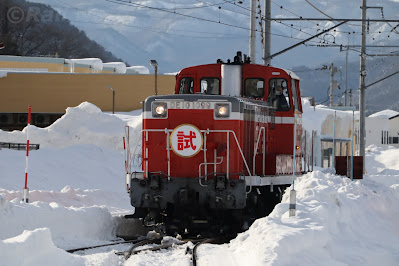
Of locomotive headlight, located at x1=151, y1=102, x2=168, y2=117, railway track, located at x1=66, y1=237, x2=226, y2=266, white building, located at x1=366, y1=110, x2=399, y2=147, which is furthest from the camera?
white building, located at x1=366, y1=110, x2=399, y2=147

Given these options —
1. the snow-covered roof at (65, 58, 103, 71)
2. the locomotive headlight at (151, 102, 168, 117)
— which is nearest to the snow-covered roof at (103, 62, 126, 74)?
the snow-covered roof at (65, 58, 103, 71)

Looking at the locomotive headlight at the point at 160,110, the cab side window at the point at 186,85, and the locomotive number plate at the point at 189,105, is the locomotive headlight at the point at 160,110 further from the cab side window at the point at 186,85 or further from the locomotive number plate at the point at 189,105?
the cab side window at the point at 186,85

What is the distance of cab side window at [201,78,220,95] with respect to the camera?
14.1 meters

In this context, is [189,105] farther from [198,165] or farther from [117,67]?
[117,67]

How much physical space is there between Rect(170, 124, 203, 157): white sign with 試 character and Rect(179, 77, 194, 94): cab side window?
7.06 ft

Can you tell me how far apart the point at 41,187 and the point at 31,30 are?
98789 millimetres

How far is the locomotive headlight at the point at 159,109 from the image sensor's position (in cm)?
1251

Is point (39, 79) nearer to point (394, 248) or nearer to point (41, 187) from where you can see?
point (41, 187)

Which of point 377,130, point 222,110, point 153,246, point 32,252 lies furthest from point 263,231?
point 377,130

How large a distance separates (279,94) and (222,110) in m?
2.46

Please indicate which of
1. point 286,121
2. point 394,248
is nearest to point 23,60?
point 286,121

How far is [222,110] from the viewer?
1235 centimetres

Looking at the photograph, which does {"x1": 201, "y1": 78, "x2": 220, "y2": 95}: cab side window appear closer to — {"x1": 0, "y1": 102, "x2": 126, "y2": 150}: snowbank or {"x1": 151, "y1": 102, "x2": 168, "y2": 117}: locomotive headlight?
{"x1": 151, "y1": 102, "x2": 168, "y2": 117}: locomotive headlight

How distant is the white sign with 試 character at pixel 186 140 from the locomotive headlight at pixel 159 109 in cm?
43
